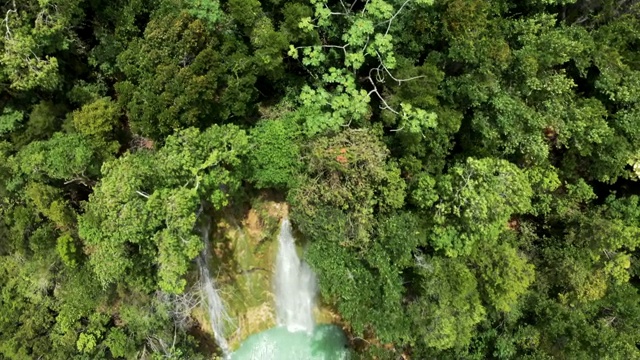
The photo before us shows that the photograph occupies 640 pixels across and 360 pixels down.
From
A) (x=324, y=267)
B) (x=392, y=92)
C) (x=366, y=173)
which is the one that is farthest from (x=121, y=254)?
(x=392, y=92)

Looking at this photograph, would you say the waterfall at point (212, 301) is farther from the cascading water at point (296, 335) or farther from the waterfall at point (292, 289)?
the waterfall at point (292, 289)

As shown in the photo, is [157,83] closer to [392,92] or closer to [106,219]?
[106,219]

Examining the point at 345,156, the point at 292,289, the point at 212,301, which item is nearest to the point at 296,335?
the point at 292,289

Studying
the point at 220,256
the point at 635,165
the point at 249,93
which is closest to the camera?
the point at 249,93

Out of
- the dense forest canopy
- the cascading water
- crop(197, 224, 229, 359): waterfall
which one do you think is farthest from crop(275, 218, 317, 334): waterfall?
the dense forest canopy

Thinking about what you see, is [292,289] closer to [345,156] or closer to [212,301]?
[212,301]
